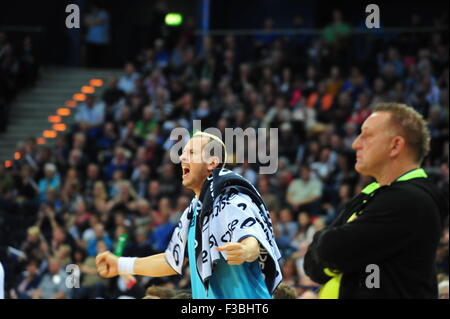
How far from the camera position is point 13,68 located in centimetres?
1956

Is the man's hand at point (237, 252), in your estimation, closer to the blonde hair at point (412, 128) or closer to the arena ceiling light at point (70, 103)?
the blonde hair at point (412, 128)

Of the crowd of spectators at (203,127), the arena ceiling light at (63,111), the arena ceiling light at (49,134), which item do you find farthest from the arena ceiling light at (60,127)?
the crowd of spectators at (203,127)

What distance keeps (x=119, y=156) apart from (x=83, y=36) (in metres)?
6.18

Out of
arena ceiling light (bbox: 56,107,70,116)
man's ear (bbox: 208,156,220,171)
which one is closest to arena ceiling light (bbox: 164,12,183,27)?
arena ceiling light (bbox: 56,107,70,116)

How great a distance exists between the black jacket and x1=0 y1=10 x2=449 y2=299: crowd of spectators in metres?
6.91

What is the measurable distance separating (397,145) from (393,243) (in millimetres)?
440

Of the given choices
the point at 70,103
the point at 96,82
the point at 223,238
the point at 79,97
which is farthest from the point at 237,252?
the point at 96,82

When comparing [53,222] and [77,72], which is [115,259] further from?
[77,72]

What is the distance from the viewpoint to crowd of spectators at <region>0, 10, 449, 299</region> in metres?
12.8

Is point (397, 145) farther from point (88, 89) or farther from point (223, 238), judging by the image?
point (88, 89)

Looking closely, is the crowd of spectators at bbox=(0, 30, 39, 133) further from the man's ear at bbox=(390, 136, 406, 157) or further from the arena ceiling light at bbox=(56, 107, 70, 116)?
the man's ear at bbox=(390, 136, 406, 157)

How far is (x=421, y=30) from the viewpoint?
1672 cm

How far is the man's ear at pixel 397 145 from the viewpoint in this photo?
11.7 ft

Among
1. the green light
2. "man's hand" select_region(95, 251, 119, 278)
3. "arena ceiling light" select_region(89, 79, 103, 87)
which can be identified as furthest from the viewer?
"arena ceiling light" select_region(89, 79, 103, 87)
